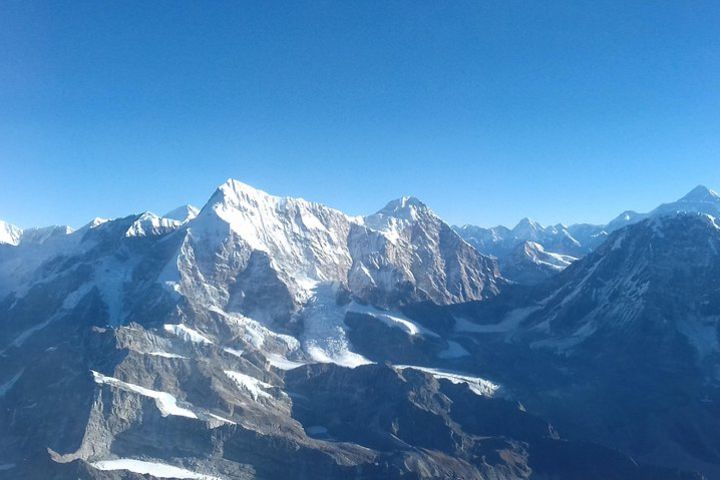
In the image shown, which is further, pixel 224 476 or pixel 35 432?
pixel 35 432

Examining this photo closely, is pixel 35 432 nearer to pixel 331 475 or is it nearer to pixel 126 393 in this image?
pixel 126 393

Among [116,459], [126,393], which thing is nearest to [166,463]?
[116,459]

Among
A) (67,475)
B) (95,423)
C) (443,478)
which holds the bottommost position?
(443,478)

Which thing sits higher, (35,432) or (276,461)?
(35,432)

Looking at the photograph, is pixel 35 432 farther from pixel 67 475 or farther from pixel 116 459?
pixel 67 475

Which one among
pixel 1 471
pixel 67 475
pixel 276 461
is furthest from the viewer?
pixel 276 461

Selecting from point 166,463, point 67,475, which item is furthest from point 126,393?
point 67,475

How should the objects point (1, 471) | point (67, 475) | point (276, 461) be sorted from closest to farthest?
point (67, 475), point (1, 471), point (276, 461)
